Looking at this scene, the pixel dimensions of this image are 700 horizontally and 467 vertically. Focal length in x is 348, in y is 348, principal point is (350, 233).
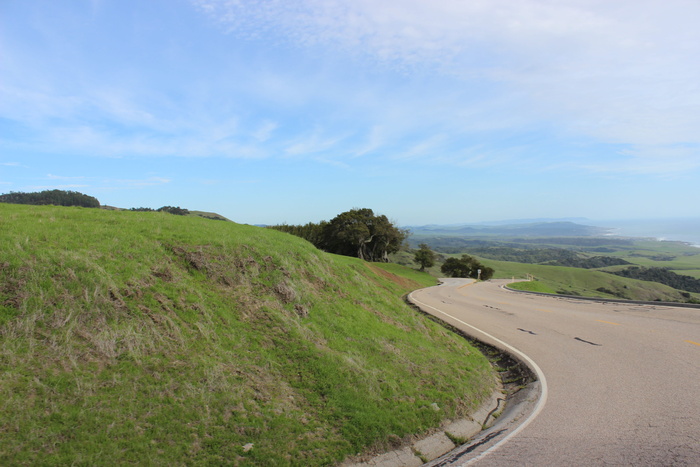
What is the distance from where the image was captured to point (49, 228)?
9758 mm

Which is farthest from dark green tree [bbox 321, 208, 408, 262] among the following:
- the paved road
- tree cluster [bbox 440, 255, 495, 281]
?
the paved road

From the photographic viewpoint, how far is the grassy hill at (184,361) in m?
5.21

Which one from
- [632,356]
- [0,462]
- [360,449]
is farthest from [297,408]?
[632,356]

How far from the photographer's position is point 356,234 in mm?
66375

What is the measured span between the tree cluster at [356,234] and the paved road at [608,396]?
51736mm

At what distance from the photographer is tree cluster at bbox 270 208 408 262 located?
67.6m

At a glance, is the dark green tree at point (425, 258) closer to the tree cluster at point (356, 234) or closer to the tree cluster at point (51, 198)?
the tree cluster at point (356, 234)

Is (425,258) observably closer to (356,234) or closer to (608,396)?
(356,234)

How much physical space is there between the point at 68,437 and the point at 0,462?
2.26ft

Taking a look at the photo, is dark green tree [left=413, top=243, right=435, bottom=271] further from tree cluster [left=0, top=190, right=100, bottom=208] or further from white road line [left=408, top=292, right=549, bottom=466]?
white road line [left=408, top=292, right=549, bottom=466]

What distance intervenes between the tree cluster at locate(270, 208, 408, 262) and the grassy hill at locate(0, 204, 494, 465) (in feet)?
182

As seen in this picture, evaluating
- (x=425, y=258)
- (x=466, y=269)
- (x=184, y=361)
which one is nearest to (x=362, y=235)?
(x=425, y=258)

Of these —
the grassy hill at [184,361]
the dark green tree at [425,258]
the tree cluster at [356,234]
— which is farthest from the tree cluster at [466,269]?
the grassy hill at [184,361]

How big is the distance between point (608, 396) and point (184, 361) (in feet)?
30.2
